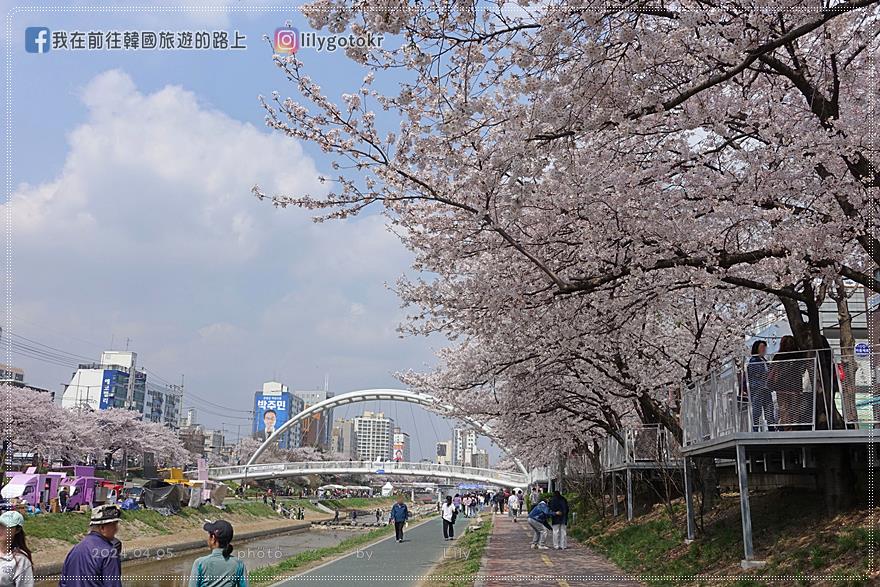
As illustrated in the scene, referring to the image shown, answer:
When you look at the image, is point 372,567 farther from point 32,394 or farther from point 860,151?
point 32,394

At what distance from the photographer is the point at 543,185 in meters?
8.95

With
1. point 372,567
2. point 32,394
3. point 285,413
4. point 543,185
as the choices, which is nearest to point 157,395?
point 285,413

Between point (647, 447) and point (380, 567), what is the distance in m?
6.98

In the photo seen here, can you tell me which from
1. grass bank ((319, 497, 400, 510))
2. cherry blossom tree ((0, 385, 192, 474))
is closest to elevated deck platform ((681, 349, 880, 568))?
cherry blossom tree ((0, 385, 192, 474))

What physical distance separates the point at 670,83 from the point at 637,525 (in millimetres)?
14027

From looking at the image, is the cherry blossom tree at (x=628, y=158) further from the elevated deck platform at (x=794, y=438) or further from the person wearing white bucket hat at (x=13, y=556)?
the person wearing white bucket hat at (x=13, y=556)

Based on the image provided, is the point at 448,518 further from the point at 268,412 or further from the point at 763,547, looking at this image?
the point at 268,412

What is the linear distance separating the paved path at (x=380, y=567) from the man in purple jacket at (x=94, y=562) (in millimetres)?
8678

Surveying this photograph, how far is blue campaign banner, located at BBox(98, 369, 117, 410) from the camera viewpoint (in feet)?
385

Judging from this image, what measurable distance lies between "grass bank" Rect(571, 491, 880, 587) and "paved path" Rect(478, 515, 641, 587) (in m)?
0.44

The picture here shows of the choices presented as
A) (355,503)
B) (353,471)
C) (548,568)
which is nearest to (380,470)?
(353,471)

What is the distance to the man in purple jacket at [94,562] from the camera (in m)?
5.13

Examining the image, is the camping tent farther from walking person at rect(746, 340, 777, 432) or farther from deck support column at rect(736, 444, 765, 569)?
walking person at rect(746, 340, 777, 432)

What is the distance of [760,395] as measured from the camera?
31.3ft
